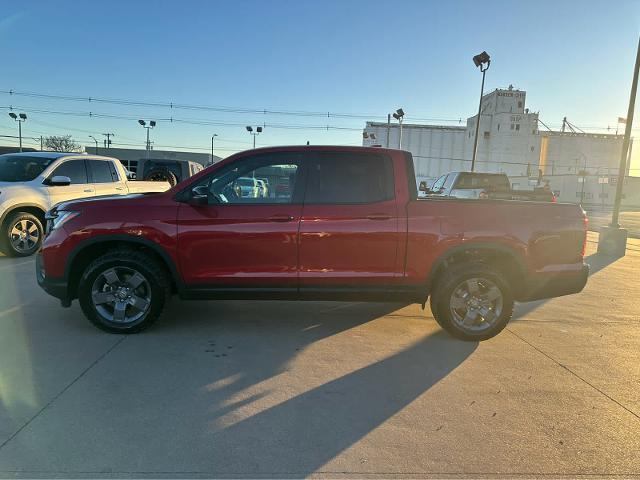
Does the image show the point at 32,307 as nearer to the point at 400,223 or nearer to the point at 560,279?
the point at 400,223

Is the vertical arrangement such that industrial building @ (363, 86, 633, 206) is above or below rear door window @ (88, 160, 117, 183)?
above

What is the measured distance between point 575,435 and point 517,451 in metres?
0.53

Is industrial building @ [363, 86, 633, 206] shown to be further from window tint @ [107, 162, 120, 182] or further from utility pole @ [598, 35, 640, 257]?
window tint @ [107, 162, 120, 182]

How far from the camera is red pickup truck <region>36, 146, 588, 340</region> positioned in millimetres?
4465

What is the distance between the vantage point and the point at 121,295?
4590 millimetres

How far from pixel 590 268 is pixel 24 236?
1119 cm

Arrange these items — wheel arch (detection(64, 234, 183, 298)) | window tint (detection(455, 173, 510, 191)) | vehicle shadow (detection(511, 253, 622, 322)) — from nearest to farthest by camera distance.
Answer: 1. wheel arch (detection(64, 234, 183, 298))
2. vehicle shadow (detection(511, 253, 622, 322))
3. window tint (detection(455, 173, 510, 191))

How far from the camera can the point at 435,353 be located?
4.39 meters

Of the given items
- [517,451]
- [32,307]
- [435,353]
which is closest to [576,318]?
[435,353]

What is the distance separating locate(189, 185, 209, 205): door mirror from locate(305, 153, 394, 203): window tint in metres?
0.99

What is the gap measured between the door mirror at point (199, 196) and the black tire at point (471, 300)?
98.4 inches

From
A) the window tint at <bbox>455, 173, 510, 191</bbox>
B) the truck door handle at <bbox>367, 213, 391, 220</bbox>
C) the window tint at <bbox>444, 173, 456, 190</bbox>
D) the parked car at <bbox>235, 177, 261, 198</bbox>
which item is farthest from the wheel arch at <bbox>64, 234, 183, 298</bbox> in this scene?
the window tint at <bbox>444, 173, 456, 190</bbox>

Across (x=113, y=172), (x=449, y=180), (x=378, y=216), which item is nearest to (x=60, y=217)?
(x=378, y=216)

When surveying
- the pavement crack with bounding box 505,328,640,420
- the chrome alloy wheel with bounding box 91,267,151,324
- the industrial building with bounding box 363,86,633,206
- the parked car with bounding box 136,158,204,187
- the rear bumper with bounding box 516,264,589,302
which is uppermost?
the industrial building with bounding box 363,86,633,206
